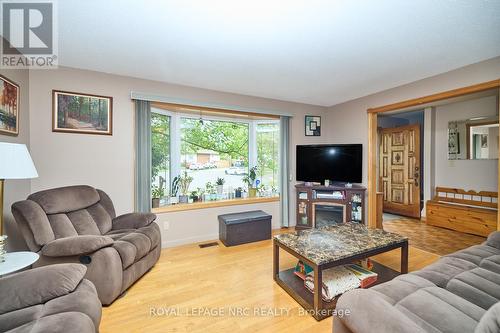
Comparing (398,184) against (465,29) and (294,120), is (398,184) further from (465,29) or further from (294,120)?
(465,29)

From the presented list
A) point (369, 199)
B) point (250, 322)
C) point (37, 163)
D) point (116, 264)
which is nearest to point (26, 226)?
point (116, 264)

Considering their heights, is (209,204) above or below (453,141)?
below

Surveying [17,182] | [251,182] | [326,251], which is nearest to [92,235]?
[17,182]

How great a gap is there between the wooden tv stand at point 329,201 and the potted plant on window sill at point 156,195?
2.31m

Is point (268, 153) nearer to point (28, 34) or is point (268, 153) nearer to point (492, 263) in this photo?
point (492, 263)

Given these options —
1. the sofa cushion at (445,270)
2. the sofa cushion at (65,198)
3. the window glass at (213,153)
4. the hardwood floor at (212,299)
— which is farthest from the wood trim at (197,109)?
the sofa cushion at (445,270)

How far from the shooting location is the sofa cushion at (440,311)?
3.54ft

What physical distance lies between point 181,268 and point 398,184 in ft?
16.4

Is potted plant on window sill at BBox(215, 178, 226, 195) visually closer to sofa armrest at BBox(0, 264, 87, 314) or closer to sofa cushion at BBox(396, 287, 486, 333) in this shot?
sofa armrest at BBox(0, 264, 87, 314)

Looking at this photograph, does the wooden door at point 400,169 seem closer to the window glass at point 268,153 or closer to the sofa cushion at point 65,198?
the window glass at point 268,153

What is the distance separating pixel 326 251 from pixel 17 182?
3.12m

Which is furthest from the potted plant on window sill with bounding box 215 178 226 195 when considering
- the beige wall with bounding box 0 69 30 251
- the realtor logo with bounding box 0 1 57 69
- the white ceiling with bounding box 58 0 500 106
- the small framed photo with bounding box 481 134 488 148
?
the small framed photo with bounding box 481 134 488 148

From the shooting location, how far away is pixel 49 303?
4.01 feet

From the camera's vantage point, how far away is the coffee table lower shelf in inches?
70.9
